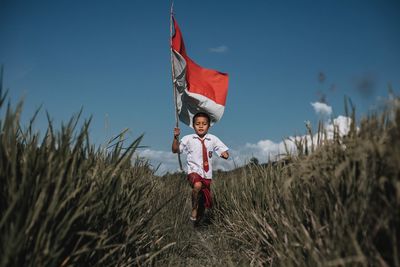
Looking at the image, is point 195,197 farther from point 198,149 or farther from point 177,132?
point 177,132

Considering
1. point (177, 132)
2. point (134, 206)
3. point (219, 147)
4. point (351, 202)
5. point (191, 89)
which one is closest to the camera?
point (351, 202)

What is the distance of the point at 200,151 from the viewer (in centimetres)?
573

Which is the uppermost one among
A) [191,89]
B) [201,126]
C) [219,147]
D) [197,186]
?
[191,89]

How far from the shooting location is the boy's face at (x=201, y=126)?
19.2 feet

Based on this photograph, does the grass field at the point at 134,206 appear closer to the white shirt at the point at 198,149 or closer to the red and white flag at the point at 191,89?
the white shirt at the point at 198,149

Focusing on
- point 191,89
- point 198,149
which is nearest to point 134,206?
point 198,149

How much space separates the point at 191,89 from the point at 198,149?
4.76 ft

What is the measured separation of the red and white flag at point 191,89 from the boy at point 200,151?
615mm

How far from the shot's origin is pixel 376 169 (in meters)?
1.70

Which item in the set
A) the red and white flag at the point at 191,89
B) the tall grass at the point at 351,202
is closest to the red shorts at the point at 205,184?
the red and white flag at the point at 191,89

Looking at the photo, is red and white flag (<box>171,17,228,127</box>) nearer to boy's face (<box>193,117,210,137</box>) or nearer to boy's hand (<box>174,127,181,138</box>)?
boy's face (<box>193,117,210,137</box>)

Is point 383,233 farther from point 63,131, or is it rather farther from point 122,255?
point 63,131

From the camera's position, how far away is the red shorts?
538cm

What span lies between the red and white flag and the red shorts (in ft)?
3.92
